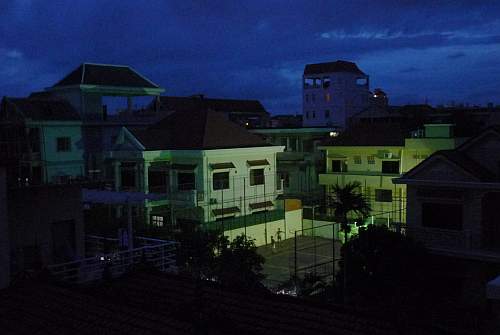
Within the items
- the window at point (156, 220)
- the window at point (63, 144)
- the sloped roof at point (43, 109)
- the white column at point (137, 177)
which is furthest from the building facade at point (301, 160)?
the sloped roof at point (43, 109)

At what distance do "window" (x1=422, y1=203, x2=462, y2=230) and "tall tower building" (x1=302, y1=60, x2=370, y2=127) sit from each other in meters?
33.9

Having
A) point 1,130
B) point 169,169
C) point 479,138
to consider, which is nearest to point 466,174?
point 479,138

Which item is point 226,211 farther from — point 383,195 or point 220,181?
point 383,195

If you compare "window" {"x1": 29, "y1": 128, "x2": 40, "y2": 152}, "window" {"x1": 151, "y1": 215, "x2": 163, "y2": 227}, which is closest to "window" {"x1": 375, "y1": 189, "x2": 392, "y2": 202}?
"window" {"x1": 151, "y1": 215, "x2": 163, "y2": 227}

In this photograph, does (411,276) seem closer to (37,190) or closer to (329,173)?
(37,190)

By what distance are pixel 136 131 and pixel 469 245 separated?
674 inches

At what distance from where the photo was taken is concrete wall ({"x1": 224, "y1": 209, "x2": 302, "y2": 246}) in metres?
26.6

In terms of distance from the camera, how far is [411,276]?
641 inches

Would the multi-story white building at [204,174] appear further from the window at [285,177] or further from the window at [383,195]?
the window at [285,177]

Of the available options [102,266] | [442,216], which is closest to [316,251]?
[442,216]

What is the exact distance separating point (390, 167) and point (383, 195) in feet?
5.15

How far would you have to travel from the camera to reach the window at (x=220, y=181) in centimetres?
2789

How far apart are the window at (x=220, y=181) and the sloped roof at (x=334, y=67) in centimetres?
2900

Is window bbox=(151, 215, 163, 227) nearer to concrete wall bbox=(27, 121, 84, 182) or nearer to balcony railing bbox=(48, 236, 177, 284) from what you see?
concrete wall bbox=(27, 121, 84, 182)
